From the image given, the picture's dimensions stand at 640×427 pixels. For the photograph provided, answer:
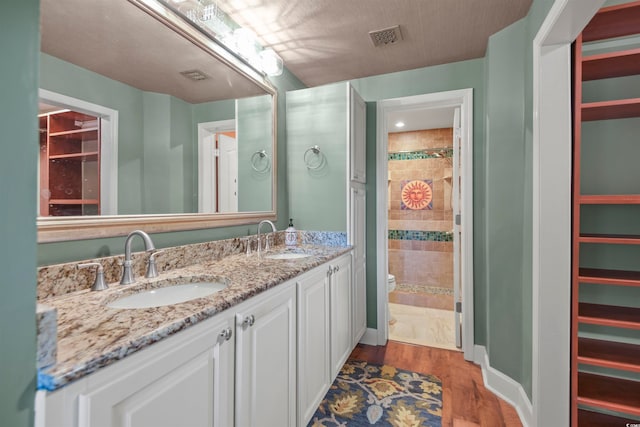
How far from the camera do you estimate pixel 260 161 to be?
2.15 meters

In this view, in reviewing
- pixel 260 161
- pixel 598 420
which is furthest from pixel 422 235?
pixel 260 161

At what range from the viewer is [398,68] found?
2.53 meters

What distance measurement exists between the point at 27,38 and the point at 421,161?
4655 millimetres

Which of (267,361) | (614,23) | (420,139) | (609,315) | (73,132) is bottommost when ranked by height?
(267,361)

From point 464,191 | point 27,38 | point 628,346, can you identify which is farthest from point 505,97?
point 27,38

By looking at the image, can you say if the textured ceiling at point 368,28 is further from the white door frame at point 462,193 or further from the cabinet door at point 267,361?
the cabinet door at point 267,361

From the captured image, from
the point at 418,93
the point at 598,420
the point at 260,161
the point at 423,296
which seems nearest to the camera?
the point at 598,420

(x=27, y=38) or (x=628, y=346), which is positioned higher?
(x=27, y=38)

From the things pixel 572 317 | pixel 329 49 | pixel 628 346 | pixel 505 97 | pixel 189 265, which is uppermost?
pixel 329 49

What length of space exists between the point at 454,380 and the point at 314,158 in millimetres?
1916

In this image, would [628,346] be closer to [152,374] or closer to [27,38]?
[152,374]

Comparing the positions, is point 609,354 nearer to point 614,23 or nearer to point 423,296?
point 614,23

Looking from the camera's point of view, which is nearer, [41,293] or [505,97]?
[41,293]

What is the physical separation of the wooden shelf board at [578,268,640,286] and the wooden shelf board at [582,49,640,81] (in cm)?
97
